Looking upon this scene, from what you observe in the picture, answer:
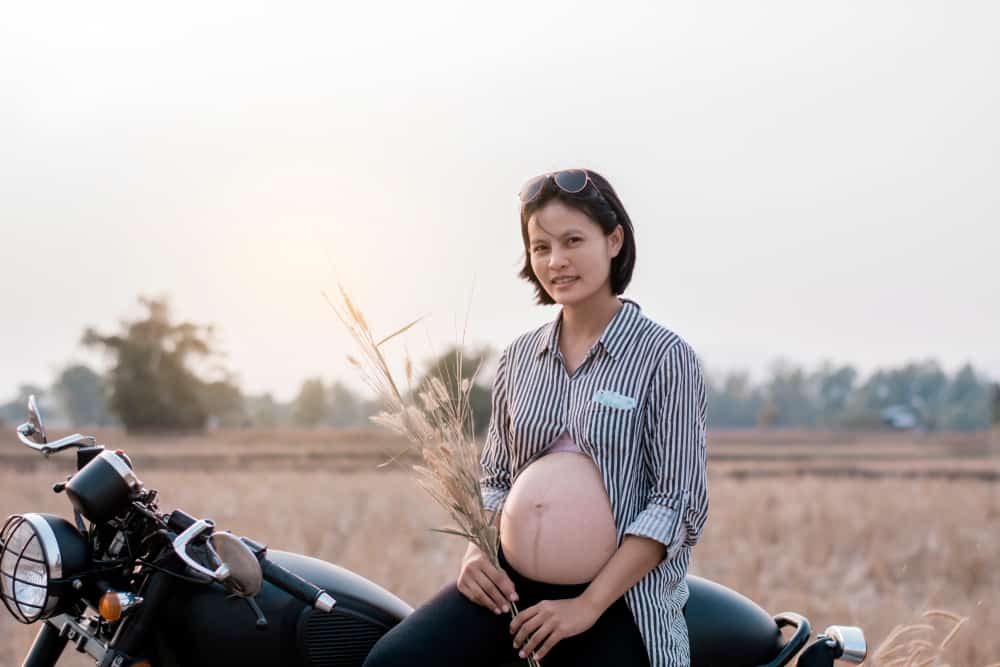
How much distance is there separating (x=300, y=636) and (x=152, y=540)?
1.53 ft

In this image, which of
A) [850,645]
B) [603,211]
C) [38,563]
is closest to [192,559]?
[38,563]

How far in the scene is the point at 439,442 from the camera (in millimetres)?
2947

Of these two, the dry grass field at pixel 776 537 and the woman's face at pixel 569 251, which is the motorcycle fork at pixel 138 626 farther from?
the dry grass field at pixel 776 537

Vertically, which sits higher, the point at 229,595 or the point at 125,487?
the point at 125,487

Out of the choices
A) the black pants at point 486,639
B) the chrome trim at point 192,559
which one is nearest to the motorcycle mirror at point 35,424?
the chrome trim at point 192,559

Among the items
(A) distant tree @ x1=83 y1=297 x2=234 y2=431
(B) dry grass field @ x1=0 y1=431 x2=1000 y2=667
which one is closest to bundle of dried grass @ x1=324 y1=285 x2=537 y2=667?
(B) dry grass field @ x1=0 y1=431 x2=1000 y2=667

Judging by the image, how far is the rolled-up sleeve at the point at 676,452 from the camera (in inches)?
115

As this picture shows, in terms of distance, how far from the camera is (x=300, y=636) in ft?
9.36

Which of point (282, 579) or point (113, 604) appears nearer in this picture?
point (113, 604)

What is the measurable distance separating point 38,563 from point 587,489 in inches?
54.7

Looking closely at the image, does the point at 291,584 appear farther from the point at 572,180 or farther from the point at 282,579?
the point at 572,180

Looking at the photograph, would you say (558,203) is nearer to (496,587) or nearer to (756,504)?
(496,587)

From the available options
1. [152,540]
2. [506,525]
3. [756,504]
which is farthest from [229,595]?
[756,504]

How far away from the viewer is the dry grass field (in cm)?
915
